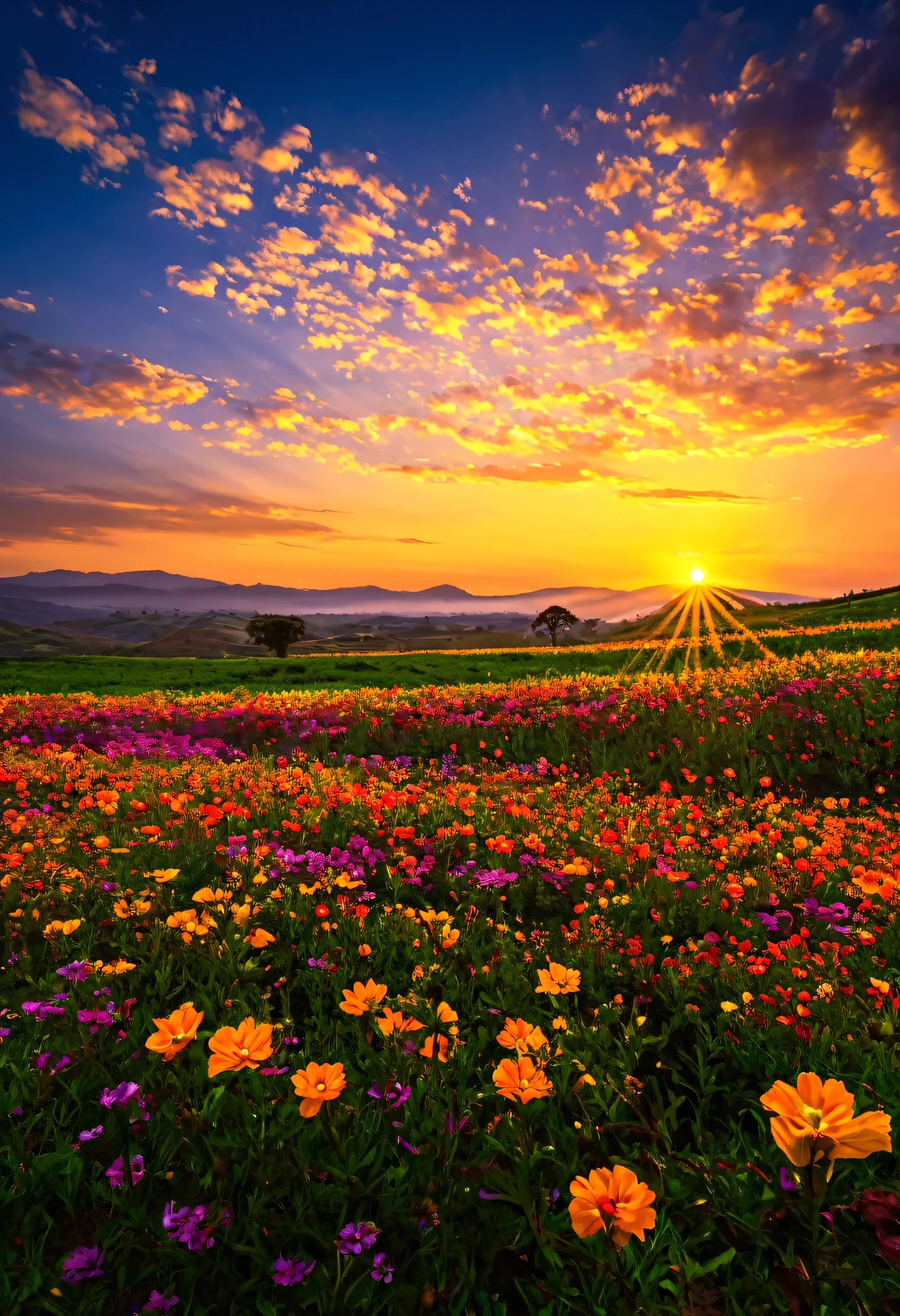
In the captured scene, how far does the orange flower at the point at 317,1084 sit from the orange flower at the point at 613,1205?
0.73 metres

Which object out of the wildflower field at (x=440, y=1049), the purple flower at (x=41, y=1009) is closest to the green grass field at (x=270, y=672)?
the wildflower field at (x=440, y=1049)

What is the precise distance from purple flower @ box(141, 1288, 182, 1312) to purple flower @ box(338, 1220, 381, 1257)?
1.71ft

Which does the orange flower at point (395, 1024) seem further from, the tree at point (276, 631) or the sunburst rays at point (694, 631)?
the tree at point (276, 631)

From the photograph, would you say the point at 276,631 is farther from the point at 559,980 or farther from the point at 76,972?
the point at 559,980

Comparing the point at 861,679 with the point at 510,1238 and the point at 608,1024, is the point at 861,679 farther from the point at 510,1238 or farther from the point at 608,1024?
the point at 510,1238

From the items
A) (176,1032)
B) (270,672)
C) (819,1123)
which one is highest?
(819,1123)

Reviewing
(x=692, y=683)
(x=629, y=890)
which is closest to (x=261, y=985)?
(x=629, y=890)

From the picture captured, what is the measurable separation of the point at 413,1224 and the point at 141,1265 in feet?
3.11

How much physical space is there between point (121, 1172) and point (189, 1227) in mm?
423

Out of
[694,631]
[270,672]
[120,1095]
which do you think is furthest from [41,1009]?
[694,631]

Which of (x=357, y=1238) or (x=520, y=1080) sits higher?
(x=520, y=1080)

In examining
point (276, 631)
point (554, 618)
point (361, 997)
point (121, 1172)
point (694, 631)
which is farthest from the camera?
point (554, 618)

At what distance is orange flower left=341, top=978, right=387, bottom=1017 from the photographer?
92.4 inches

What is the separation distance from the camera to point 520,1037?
90.7 inches
